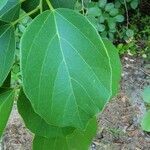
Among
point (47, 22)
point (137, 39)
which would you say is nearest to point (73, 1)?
point (47, 22)

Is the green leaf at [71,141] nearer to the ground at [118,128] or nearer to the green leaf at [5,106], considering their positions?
the green leaf at [5,106]

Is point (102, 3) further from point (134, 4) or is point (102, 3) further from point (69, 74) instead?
point (69, 74)

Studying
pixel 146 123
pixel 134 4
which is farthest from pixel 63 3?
pixel 134 4

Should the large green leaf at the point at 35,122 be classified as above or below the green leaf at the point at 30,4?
below

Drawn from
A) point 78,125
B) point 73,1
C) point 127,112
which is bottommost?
point 127,112

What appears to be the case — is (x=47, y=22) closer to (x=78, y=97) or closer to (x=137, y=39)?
(x=78, y=97)

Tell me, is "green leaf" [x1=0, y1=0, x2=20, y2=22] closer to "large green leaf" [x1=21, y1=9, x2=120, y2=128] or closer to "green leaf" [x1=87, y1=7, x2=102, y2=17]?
"large green leaf" [x1=21, y1=9, x2=120, y2=128]

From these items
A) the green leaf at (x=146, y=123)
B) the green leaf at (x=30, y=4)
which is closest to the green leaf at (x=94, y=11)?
the green leaf at (x=146, y=123)
